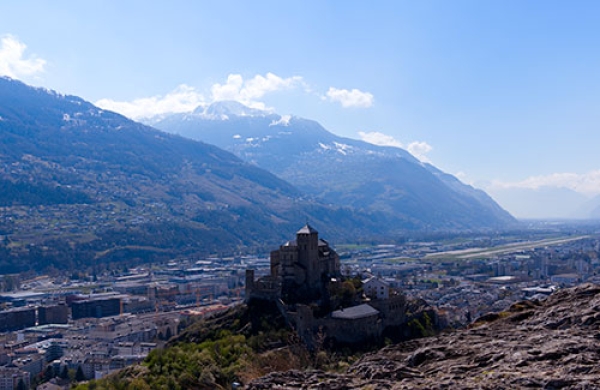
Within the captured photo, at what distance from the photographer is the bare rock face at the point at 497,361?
10.4 m

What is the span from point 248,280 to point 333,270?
24.4ft

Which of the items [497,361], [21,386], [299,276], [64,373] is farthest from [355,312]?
[497,361]

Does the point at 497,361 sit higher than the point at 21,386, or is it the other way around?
the point at 497,361

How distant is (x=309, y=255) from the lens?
53312 mm

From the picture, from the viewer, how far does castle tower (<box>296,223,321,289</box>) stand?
53344 millimetres

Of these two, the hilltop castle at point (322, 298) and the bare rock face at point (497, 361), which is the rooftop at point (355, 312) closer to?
the hilltop castle at point (322, 298)

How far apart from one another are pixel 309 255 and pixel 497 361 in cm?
4164

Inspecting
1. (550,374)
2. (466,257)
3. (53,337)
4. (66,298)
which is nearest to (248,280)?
(53,337)

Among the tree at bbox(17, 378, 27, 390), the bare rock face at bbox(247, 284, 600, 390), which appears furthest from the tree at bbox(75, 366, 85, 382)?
the bare rock face at bbox(247, 284, 600, 390)

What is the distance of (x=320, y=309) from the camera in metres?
50.0

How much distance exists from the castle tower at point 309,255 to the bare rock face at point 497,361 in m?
36.9

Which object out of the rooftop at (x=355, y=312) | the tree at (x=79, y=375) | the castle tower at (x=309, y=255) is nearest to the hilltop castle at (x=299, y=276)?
the castle tower at (x=309, y=255)

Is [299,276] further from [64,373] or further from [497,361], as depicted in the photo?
[497,361]

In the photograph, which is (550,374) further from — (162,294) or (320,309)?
(162,294)
